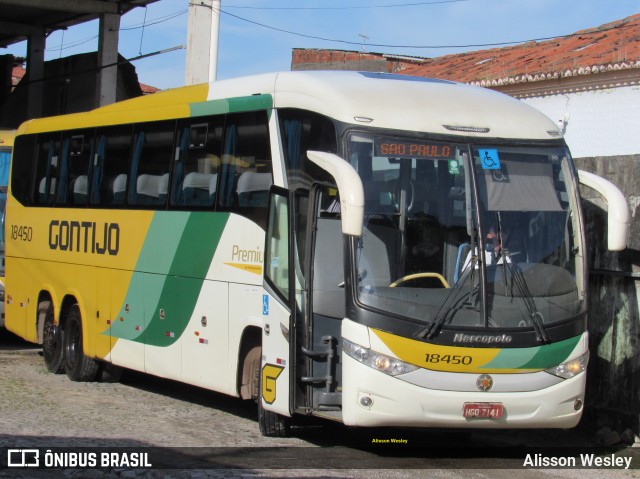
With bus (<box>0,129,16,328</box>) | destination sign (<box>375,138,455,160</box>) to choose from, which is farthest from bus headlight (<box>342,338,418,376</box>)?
bus (<box>0,129,16,328</box>)

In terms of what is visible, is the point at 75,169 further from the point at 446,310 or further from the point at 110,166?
the point at 446,310

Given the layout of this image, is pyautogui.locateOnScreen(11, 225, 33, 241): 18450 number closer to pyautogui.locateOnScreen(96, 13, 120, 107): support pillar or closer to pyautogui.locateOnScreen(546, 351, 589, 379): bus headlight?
pyautogui.locateOnScreen(546, 351, 589, 379): bus headlight

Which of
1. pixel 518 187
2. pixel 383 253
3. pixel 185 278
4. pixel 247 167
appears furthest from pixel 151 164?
pixel 518 187

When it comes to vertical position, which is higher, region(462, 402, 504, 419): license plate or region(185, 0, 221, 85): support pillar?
region(185, 0, 221, 85): support pillar

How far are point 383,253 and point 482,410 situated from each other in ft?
5.02

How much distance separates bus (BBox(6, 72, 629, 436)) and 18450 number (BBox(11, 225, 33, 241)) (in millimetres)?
4718

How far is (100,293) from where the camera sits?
13352 mm

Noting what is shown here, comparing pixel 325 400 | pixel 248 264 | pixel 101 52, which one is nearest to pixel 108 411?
pixel 248 264

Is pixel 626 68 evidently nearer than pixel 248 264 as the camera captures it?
No

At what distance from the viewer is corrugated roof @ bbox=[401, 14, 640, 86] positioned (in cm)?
1766

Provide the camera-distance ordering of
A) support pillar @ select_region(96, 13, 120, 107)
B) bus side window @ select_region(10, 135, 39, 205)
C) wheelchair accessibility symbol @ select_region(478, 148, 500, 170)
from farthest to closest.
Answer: support pillar @ select_region(96, 13, 120, 107) → bus side window @ select_region(10, 135, 39, 205) → wheelchair accessibility symbol @ select_region(478, 148, 500, 170)

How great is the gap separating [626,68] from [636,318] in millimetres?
7837

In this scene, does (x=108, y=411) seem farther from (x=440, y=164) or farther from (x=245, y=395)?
(x=440, y=164)

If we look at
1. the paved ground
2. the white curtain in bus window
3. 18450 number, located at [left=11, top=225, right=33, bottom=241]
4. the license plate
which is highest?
the white curtain in bus window
